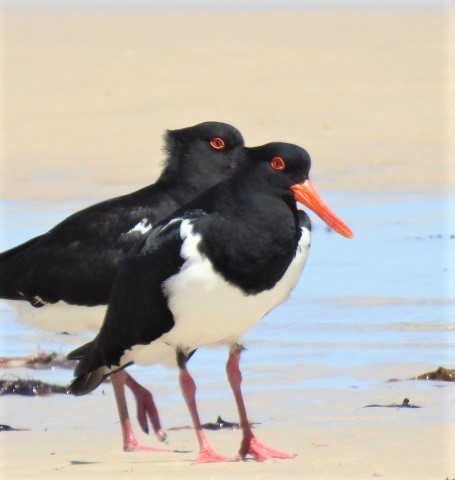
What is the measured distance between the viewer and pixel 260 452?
7270 mm

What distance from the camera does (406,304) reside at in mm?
11031

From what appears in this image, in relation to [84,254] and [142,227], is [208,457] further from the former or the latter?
[84,254]

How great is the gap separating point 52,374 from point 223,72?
641 inches

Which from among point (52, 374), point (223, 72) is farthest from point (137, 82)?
point (52, 374)

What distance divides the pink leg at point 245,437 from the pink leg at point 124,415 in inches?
21.4

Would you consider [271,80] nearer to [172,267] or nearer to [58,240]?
[58,240]

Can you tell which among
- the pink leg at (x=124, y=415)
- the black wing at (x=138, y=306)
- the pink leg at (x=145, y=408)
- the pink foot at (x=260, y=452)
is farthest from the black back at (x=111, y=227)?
the pink foot at (x=260, y=452)

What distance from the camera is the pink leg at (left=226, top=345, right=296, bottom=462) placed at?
23.7ft

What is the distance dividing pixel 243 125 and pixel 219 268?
46.1 ft

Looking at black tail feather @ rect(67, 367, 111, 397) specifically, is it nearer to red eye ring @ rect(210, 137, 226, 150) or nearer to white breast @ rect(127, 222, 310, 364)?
white breast @ rect(127, 222, 310, 364)

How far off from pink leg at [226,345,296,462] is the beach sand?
9 centimetres

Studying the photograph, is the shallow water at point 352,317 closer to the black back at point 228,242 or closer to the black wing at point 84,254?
the black wing at point 84,254

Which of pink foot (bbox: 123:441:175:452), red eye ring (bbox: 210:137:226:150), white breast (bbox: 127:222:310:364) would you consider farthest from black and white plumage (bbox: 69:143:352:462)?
red eye ring (bbox: 210:137:226:150)

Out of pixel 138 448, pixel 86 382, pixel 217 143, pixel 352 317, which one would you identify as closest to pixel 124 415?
pixel 138 448
